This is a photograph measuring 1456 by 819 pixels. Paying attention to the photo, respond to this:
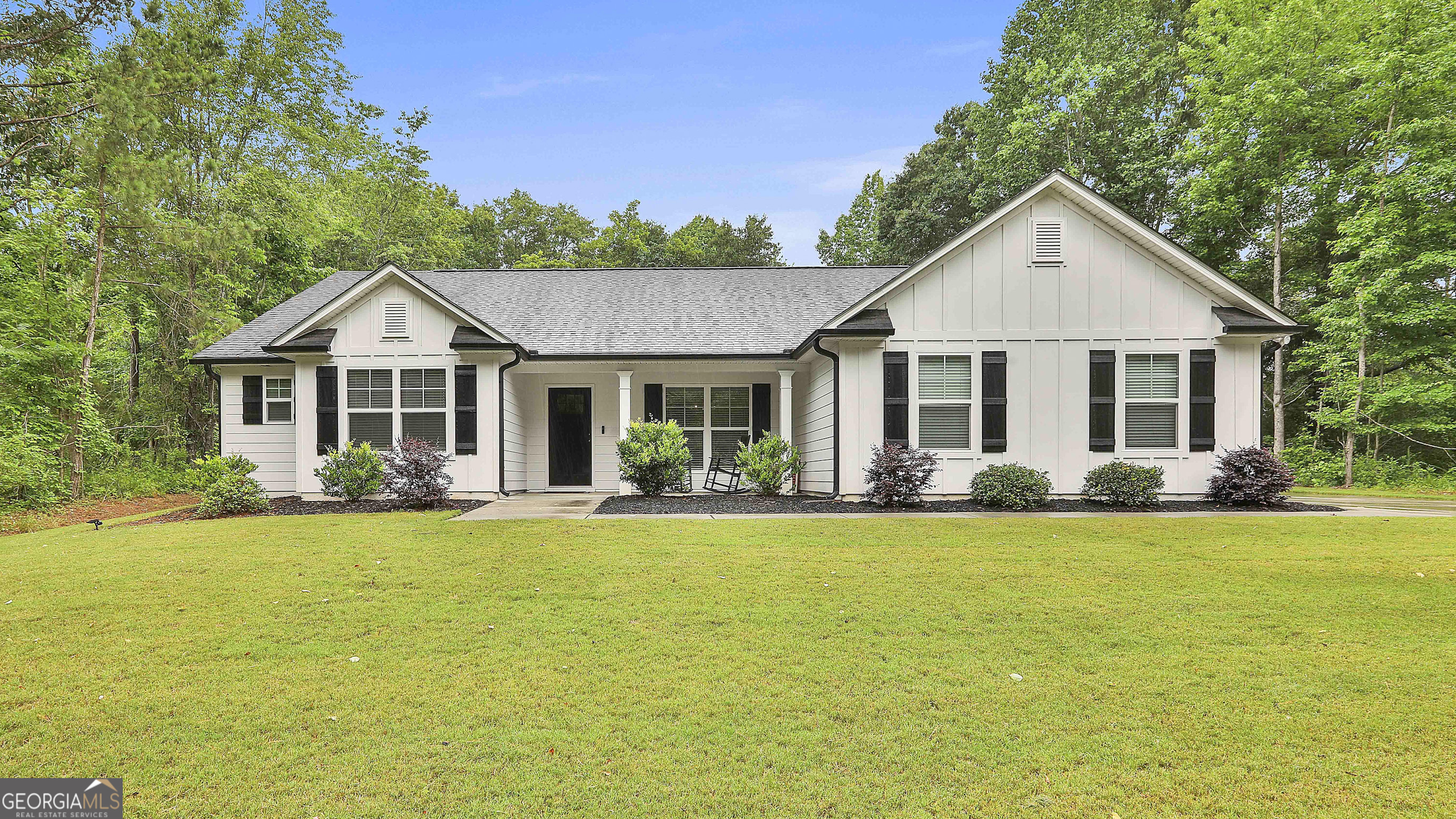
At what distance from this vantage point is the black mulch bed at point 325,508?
1005 cm

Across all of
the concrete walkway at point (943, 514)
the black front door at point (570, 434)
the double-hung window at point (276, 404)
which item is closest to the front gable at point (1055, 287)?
the concrete walkway at point (943, 514)

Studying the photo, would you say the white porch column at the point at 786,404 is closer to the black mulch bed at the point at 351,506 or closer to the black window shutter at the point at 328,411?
the black mulch bed at the point at 351,506

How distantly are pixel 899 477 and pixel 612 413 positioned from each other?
634cm

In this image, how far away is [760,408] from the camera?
43.7 feet

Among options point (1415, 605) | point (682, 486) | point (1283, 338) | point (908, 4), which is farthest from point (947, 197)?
point (1415, 605)

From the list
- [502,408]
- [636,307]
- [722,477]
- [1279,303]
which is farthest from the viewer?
[1279,303]

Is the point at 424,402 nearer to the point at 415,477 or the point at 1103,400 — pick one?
the point at 415,477

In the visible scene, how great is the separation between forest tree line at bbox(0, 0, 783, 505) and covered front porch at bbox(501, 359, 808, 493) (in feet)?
18.1

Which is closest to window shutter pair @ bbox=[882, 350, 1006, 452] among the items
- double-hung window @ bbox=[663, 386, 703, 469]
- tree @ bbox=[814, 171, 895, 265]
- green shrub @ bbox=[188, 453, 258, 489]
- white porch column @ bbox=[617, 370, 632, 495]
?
double-hung window @ bbox=[663, 386, 703, 469]

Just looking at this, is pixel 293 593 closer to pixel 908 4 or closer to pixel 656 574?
pixel 656 574

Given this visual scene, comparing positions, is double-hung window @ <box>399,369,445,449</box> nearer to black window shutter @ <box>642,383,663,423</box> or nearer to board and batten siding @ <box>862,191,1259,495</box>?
black window shutter @ <box>642,383,663,423</box>

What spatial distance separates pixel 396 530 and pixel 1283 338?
1449cm

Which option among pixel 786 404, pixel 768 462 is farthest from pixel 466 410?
pixel 786 404

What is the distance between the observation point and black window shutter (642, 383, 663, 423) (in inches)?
527
